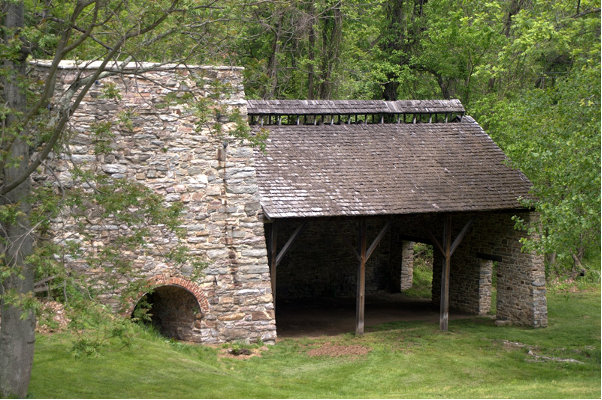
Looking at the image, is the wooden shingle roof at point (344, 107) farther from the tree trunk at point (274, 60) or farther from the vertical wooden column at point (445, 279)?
the tree trunk at point (274, 60)

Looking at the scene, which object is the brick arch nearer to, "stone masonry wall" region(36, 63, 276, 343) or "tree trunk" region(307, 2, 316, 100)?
"stone masonry wall" region(36, 63, 276, 343)

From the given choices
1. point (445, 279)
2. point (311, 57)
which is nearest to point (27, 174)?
point (445, 279)

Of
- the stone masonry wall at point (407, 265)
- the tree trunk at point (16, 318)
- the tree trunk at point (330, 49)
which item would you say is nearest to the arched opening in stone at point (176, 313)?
the tree trunk at point (16, 318)

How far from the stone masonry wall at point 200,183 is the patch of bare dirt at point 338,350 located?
3.03 ft

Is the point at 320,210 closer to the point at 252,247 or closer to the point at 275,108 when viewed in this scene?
the point at 252,247

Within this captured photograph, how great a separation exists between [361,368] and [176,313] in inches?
149

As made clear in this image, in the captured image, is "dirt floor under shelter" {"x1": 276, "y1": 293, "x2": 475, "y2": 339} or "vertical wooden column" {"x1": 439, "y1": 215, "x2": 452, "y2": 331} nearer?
"vertical wooden column" {"x1": 439, "y1": 215, "x2": 452, "y2": 331}

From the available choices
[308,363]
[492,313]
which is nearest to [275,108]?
[308,363]

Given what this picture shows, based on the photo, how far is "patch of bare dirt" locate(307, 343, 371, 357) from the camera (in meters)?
12.6

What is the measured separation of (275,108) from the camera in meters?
15.0

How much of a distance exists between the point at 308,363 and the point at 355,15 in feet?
46.2

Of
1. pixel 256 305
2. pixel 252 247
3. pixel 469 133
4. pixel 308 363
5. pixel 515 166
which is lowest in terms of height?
pixel 308 363

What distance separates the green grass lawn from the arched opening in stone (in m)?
0.63

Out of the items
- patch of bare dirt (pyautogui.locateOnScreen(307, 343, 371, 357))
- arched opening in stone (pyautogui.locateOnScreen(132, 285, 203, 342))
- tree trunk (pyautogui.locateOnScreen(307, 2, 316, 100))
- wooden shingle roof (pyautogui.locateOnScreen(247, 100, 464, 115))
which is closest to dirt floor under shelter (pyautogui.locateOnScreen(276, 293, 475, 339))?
patch of bare dirt (pyautogui.locateOnScreen(307, 343, 371, 357))
